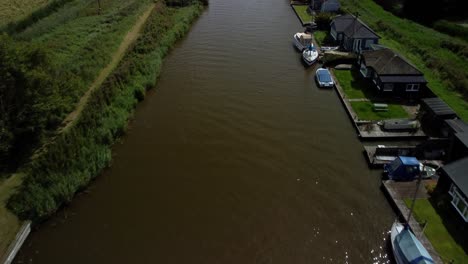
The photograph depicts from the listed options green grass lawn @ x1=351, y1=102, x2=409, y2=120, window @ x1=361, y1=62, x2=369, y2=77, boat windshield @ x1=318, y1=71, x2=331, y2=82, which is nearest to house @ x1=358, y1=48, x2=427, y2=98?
window @ x1=361, y1=62, x2=369, y2=77

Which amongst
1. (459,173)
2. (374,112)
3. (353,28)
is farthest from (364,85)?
(459,173)

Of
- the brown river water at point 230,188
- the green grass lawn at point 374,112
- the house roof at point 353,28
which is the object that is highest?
the house roof at point 353,28

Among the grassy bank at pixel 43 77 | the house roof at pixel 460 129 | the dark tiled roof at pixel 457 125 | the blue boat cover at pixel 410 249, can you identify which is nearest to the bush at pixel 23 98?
the grassy bank at pixel 43 77

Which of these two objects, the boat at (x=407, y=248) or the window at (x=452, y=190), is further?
the window at (x=452, y=190)

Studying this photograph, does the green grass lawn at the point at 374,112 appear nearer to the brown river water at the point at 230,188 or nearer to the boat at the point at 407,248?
the brown river water at the point at 230,188

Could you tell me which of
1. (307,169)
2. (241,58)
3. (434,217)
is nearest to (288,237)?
(307,169)

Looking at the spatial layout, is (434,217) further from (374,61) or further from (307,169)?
(374,61)

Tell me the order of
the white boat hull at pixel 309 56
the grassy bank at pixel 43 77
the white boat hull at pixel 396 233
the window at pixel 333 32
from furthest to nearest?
1. the window at pixel 333 32
2. the white boat hull at pixel 309 56
3. the grassy bank at pixel 43 77
4. the white boat hull at pixel 396 233
